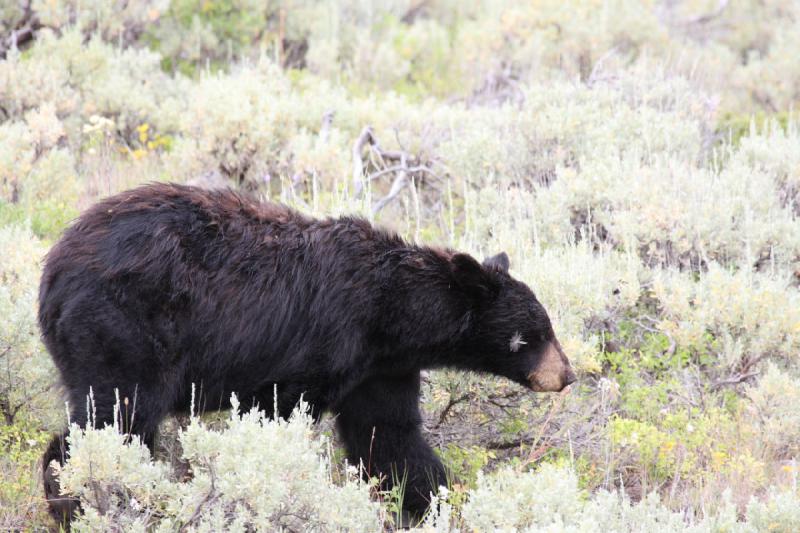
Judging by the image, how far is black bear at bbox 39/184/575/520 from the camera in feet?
15.5

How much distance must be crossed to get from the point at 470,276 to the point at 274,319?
1.03 meters

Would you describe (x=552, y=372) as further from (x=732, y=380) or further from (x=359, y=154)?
(x=359, y=154)

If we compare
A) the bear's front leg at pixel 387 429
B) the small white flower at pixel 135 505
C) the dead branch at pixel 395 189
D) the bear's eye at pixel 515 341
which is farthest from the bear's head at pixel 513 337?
the dead branch at pixel 395 189

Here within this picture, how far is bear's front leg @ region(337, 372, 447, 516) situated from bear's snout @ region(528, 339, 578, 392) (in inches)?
25.7

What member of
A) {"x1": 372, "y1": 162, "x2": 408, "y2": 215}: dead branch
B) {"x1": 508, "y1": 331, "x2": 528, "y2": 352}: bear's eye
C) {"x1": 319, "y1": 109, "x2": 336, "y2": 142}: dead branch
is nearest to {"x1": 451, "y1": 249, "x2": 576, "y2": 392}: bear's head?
{"x1": 508, "y1": 331, "x2": 528, "y2": 352}: bear's eye

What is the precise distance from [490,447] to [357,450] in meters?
1.04

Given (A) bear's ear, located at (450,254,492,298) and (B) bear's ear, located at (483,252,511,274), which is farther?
(B) bear's ear, located at (483,252,511,274)

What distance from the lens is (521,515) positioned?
15.3ft

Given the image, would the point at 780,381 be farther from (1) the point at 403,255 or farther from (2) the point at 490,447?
(1) the point at 403,255

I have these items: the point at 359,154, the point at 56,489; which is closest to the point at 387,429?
the point at 56,489

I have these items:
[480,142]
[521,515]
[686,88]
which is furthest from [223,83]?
[521,515]

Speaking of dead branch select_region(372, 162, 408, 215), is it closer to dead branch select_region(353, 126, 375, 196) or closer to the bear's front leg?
dead branch select_region(353, 126, 375, 196)

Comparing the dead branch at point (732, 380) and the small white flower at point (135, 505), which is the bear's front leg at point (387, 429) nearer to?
the small white flower at point (135, 505)

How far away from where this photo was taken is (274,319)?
5.07 meters
